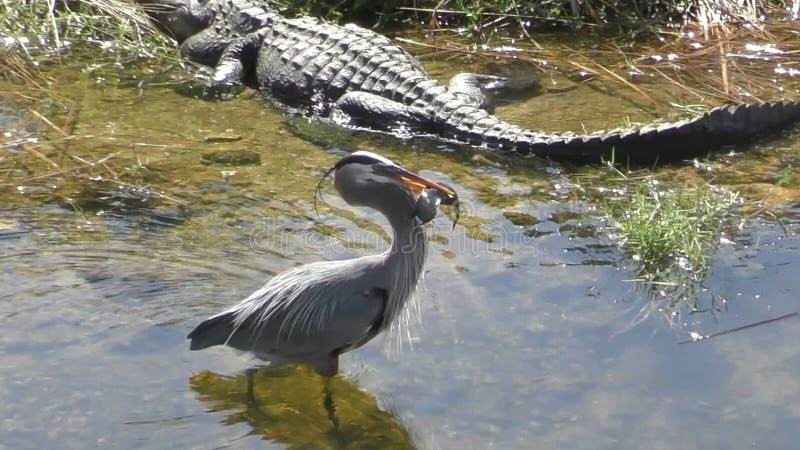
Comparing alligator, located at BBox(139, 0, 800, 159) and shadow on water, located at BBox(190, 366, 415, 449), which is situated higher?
alligator, located at BBox(139, 0, 800, 159)

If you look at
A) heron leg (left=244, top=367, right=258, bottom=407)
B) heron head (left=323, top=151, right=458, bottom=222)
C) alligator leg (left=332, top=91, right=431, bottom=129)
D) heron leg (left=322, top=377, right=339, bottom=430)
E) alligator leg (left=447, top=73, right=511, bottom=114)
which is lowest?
heron leg (left=322, top=377, right=339, bottom=430)

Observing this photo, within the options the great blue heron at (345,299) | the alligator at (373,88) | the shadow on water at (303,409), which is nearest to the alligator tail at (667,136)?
the alligator at (373,88)

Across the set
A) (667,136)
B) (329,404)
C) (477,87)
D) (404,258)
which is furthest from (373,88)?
(329,404)

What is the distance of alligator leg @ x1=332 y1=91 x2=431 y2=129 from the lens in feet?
23.9

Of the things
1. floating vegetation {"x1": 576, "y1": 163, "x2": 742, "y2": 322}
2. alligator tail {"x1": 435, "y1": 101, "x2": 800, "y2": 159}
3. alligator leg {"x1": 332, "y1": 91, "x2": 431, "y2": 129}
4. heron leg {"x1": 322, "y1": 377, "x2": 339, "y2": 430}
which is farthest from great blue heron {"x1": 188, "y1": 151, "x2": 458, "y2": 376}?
alligator leg {"x1": 332, "y1": 91, "x2": 431, "y2": 129}

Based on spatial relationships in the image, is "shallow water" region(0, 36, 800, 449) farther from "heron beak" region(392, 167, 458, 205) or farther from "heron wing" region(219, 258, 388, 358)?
"heron beak" region(392, 167, 458, 205)

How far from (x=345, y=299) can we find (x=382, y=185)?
1.57ft

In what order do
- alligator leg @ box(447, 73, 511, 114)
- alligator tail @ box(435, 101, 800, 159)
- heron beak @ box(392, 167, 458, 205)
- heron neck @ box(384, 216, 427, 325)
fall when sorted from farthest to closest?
alligator leg @ box(447, 73, 511, 114) → alligator tail @ box(435, 101, 800, 159) → heron neck @ box(384, 216, 427, 325) → heron beak @ box(392, 167, 458, 205)

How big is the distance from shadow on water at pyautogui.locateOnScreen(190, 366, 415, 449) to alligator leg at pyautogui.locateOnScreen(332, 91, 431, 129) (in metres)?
2.77

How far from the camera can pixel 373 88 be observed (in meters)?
7.69

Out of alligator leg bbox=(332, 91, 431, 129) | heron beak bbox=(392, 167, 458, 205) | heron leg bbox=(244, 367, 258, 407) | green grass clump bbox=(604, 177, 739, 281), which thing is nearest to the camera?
heron beak bbox=(392, 167, 458, 205)

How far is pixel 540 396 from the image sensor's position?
4.52 meters

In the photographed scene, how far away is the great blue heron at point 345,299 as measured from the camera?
14.6ft

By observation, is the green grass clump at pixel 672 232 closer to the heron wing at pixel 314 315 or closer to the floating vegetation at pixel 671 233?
the floating vegetation at pixel 671 233
